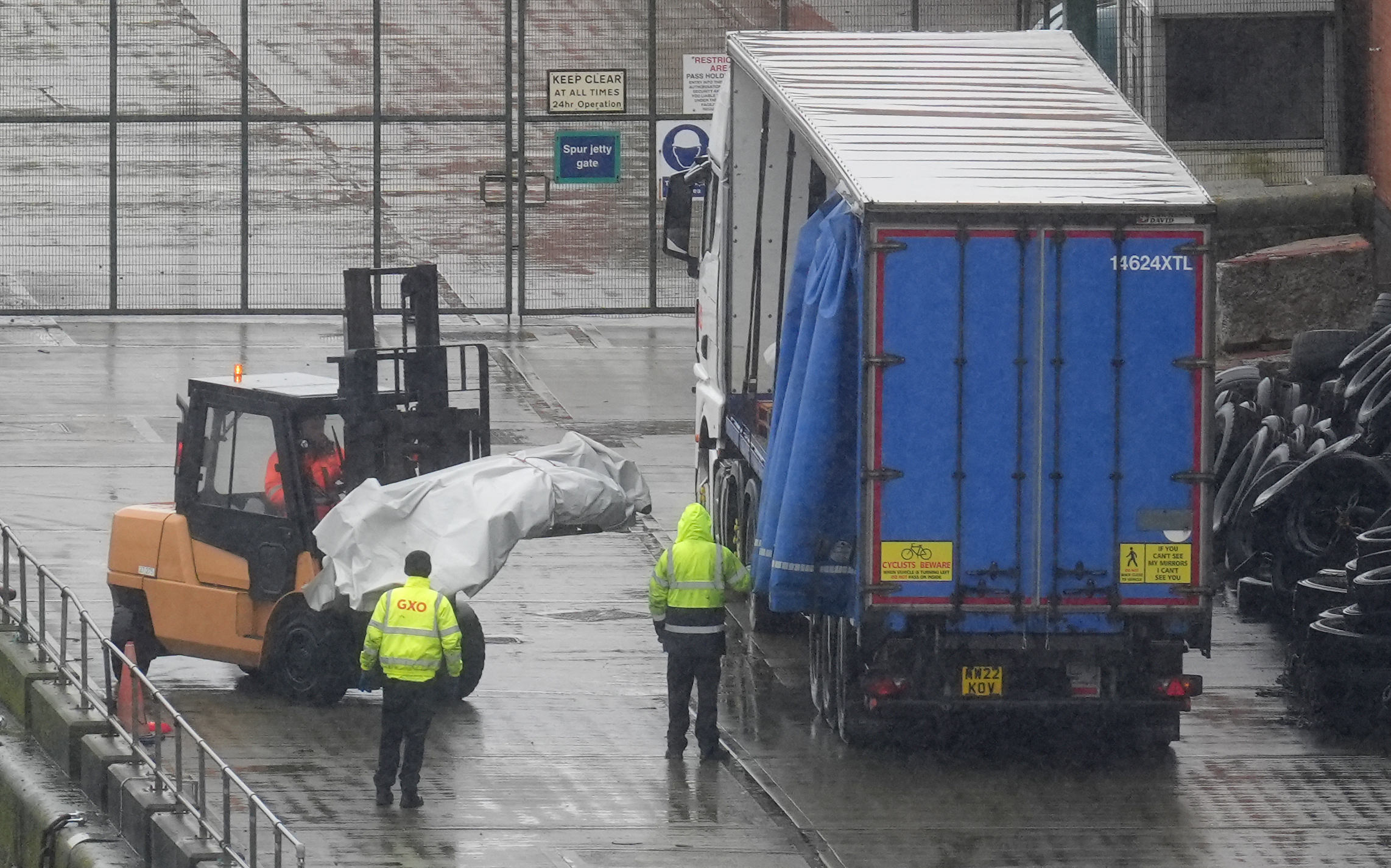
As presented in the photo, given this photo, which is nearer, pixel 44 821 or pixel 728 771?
pixel 44 821

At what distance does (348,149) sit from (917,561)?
20.2 meters

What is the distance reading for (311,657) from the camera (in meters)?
14.2

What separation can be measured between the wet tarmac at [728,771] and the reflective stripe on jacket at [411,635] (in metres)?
0.78

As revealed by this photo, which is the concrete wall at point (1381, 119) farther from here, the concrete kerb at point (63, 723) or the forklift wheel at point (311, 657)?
the concrete kerb at point (63, 723)

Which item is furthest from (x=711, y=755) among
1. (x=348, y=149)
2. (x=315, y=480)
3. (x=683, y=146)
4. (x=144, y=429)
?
(x=348, y=149)

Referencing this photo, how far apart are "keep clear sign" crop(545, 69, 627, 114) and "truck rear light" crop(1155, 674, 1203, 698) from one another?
57.5 ft

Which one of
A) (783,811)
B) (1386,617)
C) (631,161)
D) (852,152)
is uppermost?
(631,161)

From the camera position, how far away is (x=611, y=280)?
1211 inches

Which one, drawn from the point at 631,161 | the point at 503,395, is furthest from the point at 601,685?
the point at 631,161

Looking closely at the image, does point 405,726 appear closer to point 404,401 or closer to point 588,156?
point 404,401

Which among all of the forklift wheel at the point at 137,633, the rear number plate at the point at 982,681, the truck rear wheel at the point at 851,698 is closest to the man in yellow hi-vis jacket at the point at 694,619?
the truck rear wheel at the point at 851,698

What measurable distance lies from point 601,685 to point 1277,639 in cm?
505

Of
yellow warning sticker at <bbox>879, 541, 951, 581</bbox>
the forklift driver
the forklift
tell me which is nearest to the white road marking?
the forklift

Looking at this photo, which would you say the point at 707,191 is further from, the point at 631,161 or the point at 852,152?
the point at 631,161
